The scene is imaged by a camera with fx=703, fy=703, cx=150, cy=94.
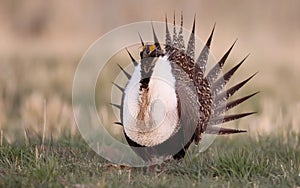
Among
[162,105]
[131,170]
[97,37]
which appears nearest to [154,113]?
[162,105]

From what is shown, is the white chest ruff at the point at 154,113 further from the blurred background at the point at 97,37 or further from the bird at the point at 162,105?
the blurred background at the point at 97,37

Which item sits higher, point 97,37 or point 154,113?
point 97,37

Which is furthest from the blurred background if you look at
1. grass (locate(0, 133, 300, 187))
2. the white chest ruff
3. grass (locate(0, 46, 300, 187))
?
the white chest ruff

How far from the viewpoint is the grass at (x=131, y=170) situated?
3.21 metres

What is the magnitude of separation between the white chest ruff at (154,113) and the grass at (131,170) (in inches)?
6.9

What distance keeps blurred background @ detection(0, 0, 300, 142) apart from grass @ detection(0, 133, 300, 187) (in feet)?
5.60

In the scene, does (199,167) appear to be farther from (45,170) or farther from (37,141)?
(37,141)

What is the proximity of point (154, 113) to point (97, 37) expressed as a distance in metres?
6.78

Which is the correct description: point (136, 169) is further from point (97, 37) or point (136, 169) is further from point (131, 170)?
point (97, 37)

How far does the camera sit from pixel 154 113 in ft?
12.1

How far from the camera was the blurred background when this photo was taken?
22.4 feet

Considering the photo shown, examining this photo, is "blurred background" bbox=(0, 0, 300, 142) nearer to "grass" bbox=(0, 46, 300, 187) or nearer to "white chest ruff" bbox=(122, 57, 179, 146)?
"grass" bbox=(0, 46, 300, 187)

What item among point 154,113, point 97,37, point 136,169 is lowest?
point 136,169

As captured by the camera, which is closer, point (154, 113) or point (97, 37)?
point (154, 113)
